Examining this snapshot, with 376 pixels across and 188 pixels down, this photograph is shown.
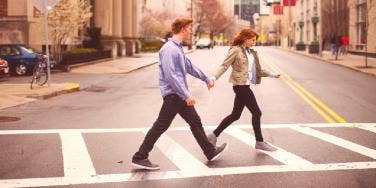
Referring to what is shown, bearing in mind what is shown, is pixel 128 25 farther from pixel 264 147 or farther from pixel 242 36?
pixel 264 147

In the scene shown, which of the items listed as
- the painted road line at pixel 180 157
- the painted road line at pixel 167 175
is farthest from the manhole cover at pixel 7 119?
the painted road line at pixel 167 175

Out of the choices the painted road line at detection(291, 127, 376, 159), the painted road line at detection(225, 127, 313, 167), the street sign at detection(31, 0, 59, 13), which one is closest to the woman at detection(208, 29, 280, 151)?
the painted road line at detection(225, 127, 313, 167)

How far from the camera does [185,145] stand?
902cm

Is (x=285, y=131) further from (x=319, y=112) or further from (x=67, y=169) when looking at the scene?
(x=67, y=169)

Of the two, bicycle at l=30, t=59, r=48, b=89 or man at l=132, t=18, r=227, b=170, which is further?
bicycle at l=30, t=59, r=48, b=89

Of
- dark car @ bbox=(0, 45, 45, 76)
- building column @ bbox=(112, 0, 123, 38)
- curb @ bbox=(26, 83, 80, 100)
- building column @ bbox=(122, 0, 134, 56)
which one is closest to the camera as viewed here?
curb @ bbox=(26, 83, 80, 100)

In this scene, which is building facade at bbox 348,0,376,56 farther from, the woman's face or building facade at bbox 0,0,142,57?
the woman's face

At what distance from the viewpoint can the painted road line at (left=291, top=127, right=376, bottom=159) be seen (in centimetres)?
841

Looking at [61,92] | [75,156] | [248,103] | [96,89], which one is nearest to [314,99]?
[96,89]

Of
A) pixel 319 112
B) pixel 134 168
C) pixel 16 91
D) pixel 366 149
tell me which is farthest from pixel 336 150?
pixel 16 91

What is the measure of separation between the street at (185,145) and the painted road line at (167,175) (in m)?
0.01

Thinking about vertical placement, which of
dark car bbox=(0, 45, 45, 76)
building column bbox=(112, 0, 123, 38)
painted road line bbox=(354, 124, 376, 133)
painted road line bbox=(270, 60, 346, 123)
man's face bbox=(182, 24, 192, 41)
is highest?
building column bbox=(112, 0, 123, 38)

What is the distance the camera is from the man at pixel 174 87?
6984 mm

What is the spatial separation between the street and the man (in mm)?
401
